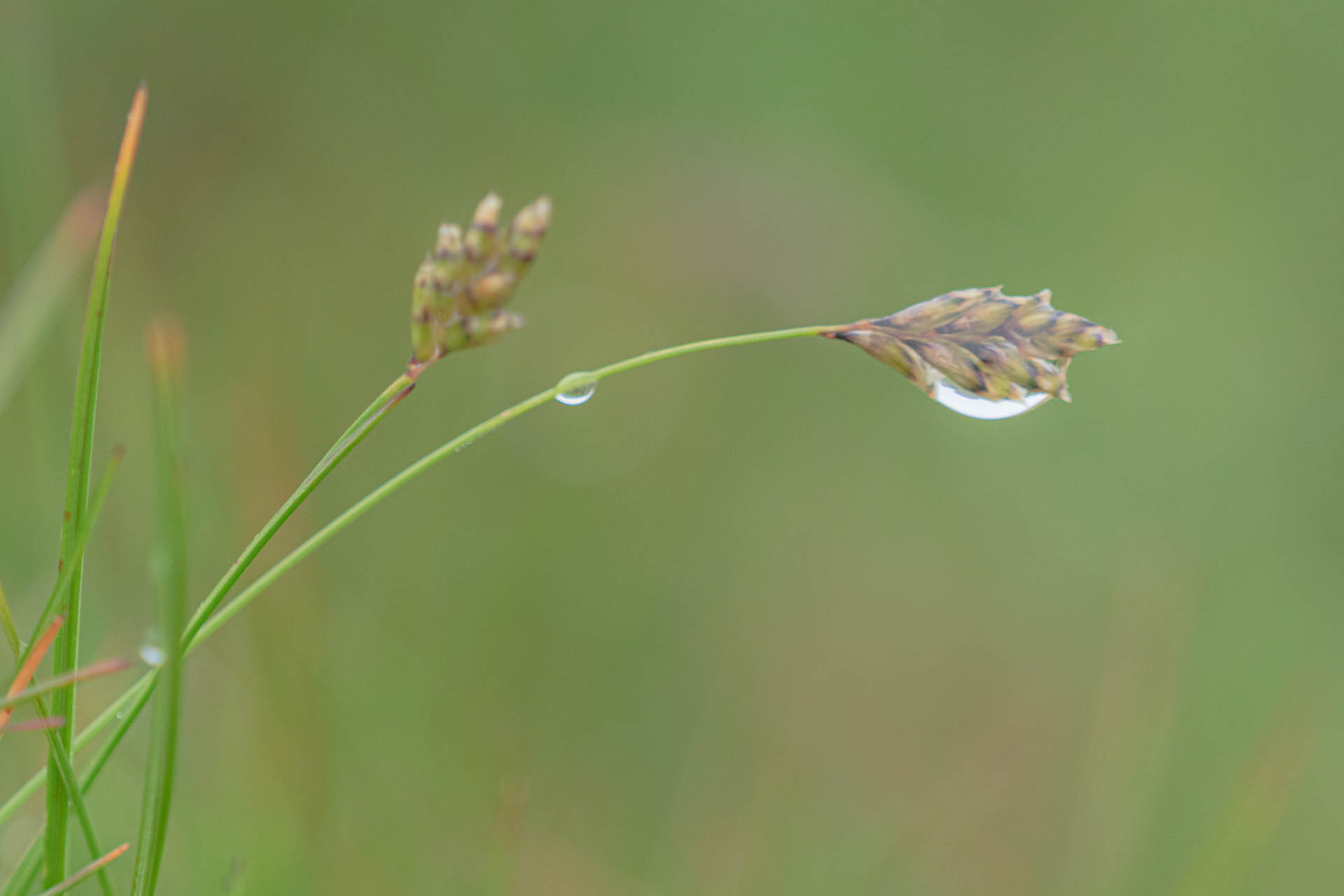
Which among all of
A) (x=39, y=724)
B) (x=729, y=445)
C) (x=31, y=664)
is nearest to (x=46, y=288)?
(x=31, y=664)

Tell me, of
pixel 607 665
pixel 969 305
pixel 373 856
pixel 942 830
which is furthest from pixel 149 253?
pixel 969 305

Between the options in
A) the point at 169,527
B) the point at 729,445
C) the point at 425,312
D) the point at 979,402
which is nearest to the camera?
the point at 169,527

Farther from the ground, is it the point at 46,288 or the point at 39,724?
the point at 46,288

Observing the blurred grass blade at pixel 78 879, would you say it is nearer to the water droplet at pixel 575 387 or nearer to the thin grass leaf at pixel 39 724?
the thin grass leaf at pixel 39 724

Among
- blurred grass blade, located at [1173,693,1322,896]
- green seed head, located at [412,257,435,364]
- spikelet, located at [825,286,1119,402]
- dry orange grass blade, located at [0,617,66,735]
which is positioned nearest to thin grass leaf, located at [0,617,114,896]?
dry orange grass blade, located at [0,617,66,735]

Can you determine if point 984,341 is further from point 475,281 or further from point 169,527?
point 169,527

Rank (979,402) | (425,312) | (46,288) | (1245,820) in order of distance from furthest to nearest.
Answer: (1245,820)
(46,288)
(979,402)
(425,312)

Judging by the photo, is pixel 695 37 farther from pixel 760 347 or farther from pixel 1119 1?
pixel 1119 1
